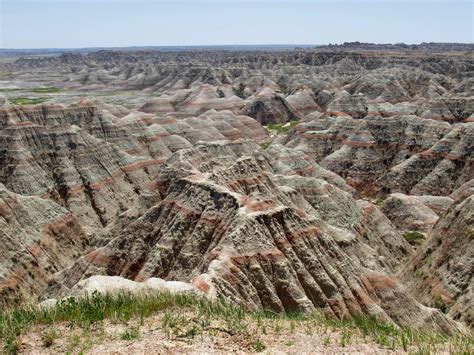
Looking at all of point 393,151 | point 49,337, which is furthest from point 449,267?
point 393,151

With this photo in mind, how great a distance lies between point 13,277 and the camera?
137ft

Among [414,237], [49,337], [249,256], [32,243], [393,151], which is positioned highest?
[49,337]

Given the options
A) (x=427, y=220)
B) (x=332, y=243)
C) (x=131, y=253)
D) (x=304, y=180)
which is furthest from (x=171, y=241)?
(x=427, y=220)

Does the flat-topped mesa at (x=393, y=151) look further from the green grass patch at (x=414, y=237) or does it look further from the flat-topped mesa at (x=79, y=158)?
the flat-topped mesa at (x=79, y=158)

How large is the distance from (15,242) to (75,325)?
31.0 meters

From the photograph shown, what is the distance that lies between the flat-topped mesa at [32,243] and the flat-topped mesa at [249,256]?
18.7 feet

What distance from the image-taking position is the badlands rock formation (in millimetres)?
30375

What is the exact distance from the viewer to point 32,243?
46.3 meters

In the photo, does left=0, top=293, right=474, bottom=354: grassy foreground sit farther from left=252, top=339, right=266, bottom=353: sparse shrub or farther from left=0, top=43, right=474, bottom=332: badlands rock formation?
left=0, top=43, right=474, bottom=332: badlands rock formation

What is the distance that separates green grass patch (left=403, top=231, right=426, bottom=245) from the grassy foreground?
42.2 m

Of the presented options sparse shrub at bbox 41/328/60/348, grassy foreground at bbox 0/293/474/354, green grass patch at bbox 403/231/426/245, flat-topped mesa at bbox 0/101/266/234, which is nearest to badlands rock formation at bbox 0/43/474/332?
flat-topped mesa at bbox 0/101/266/234

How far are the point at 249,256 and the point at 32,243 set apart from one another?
26.7 m

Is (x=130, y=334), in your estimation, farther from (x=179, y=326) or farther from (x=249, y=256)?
(x=249, y=256)

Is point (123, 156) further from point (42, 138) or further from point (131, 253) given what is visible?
point (131, 253)
